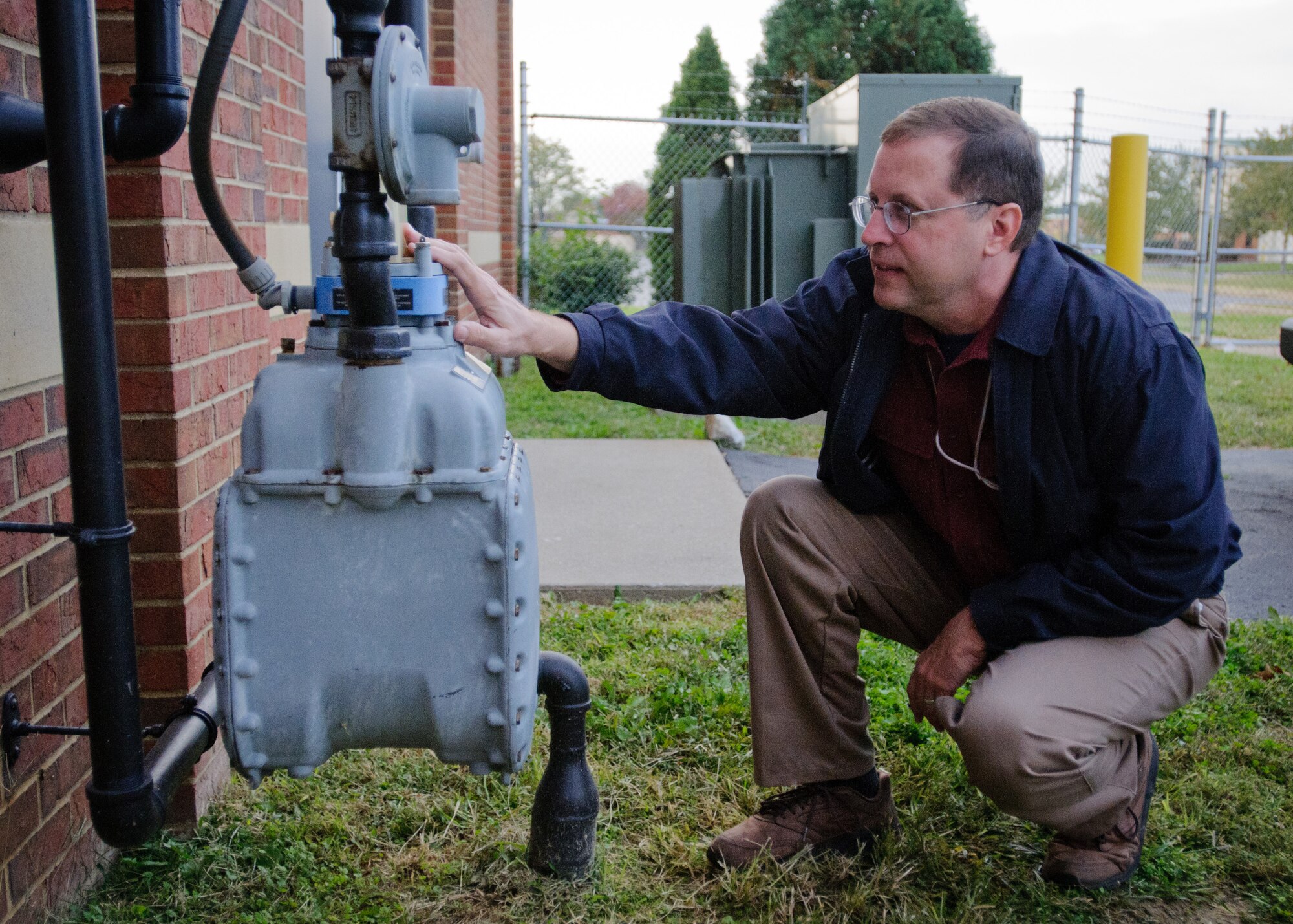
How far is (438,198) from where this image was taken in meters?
1.63

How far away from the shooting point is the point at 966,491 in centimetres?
231

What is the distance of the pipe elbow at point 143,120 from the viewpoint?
172 centimetres

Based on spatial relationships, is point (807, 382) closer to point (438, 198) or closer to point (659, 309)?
point (659, 309)

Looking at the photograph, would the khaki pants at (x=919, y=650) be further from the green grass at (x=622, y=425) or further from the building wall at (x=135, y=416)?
the green grass at (x=622, y=425)

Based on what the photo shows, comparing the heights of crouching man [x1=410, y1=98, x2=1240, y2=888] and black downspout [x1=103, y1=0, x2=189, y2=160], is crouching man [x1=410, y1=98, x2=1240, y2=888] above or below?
below

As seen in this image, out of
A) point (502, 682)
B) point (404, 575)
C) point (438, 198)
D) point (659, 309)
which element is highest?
point (438, 198)

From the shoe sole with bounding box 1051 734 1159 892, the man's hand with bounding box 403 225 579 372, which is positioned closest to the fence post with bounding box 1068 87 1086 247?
the shoe sole with bounding box 1051 734 1159 892

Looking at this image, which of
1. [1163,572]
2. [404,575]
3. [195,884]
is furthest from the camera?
[195,884]

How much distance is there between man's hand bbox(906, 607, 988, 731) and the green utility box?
4.40 metres

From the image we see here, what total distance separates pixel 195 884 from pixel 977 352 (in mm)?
1738

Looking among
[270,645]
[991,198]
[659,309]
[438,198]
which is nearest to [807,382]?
[659,309]

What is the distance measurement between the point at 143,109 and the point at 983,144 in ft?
4.57

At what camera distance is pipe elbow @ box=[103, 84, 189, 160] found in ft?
5.64

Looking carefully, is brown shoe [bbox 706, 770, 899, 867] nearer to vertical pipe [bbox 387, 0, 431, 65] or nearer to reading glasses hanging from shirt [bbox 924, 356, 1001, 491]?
reading glasses hanging from shirt [bbox 924, 356, 1001, 491]
